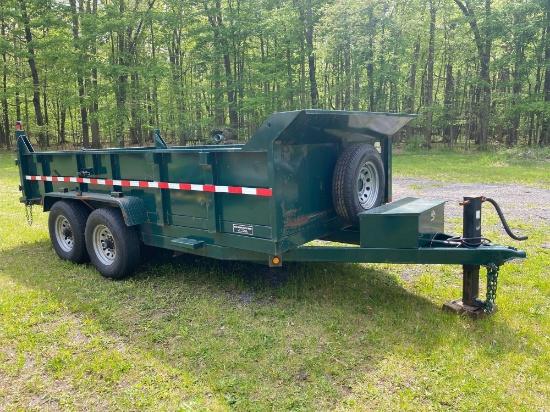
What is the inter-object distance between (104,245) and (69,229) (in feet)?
2.90

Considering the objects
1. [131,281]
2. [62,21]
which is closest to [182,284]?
[131,281]

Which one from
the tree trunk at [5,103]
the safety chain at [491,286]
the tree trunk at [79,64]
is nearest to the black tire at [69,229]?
the safety chain at [491,286]

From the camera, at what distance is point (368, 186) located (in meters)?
4.64

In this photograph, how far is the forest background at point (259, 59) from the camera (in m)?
24.9

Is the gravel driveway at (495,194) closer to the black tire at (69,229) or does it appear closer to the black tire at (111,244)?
the black tire at (111,244)

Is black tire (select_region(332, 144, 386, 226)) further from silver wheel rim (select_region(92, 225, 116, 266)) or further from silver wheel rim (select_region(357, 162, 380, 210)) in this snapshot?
silver wheel rim (select_region(92, 225, 116, 266))

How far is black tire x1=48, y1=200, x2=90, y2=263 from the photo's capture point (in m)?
5.43

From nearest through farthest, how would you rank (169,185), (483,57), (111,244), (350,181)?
1. (350,181)
2. (169,185)
3. (111,244)
4. (483,57)

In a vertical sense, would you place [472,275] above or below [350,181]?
below

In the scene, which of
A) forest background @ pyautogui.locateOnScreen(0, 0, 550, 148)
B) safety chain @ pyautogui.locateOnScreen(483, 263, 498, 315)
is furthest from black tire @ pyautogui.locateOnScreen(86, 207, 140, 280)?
forest background @ pyautogui.locateOnScreen(0, 0, 550, 148)

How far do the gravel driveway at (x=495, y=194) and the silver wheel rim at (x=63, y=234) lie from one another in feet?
19.4

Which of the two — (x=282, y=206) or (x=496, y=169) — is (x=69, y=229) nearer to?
(x=282, y=206)

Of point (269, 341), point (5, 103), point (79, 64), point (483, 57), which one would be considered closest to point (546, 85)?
point (483, 57)

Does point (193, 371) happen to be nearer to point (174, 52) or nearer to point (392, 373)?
point (392, 373)
